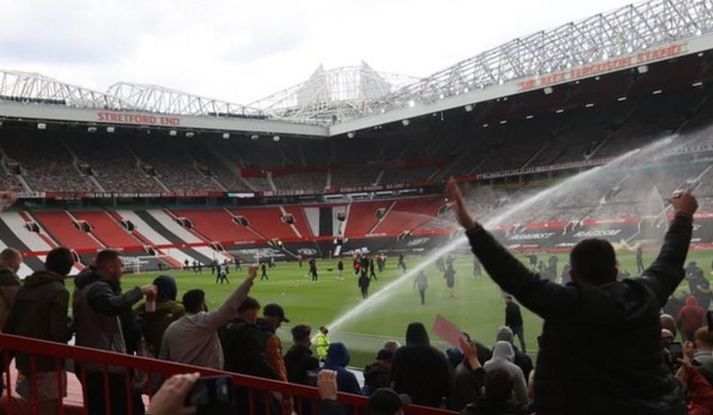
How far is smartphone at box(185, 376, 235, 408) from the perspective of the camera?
2.56 m

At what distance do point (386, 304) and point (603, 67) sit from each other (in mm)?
25860

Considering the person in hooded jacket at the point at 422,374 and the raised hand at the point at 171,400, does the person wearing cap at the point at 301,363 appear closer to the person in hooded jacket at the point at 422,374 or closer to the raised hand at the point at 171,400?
the person in hooded jacket at the point at 422,374

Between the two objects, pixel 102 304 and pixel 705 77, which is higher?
pixel 705 77

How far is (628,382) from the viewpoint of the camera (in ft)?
10.2

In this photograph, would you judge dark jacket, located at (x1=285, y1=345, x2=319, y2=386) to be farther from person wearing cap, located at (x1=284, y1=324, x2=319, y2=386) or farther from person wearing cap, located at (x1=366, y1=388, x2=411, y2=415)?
person wearing cap, located at (x1=366, y1=388, x2=411, y2=415)

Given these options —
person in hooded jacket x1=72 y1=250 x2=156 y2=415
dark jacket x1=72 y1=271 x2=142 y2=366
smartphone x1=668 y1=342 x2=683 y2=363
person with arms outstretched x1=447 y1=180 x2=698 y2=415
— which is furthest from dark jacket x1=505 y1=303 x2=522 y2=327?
person with arms outstretched x1=447 y1=180 x2=698 y2=415

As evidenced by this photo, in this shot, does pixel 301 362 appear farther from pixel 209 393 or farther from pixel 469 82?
pixel 469 82

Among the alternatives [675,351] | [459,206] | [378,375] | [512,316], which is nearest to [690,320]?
[512,316]

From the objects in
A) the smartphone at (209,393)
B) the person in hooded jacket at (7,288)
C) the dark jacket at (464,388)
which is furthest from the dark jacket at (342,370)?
the smartphone at (209,393)

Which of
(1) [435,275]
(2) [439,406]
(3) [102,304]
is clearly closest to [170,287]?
(3) [102,304]

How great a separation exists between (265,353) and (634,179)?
130ft

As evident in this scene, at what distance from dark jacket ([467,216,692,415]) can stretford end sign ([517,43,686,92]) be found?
4109 centimetres

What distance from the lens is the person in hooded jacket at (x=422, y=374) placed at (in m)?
6.04

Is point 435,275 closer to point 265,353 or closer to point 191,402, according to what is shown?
point 265,353
